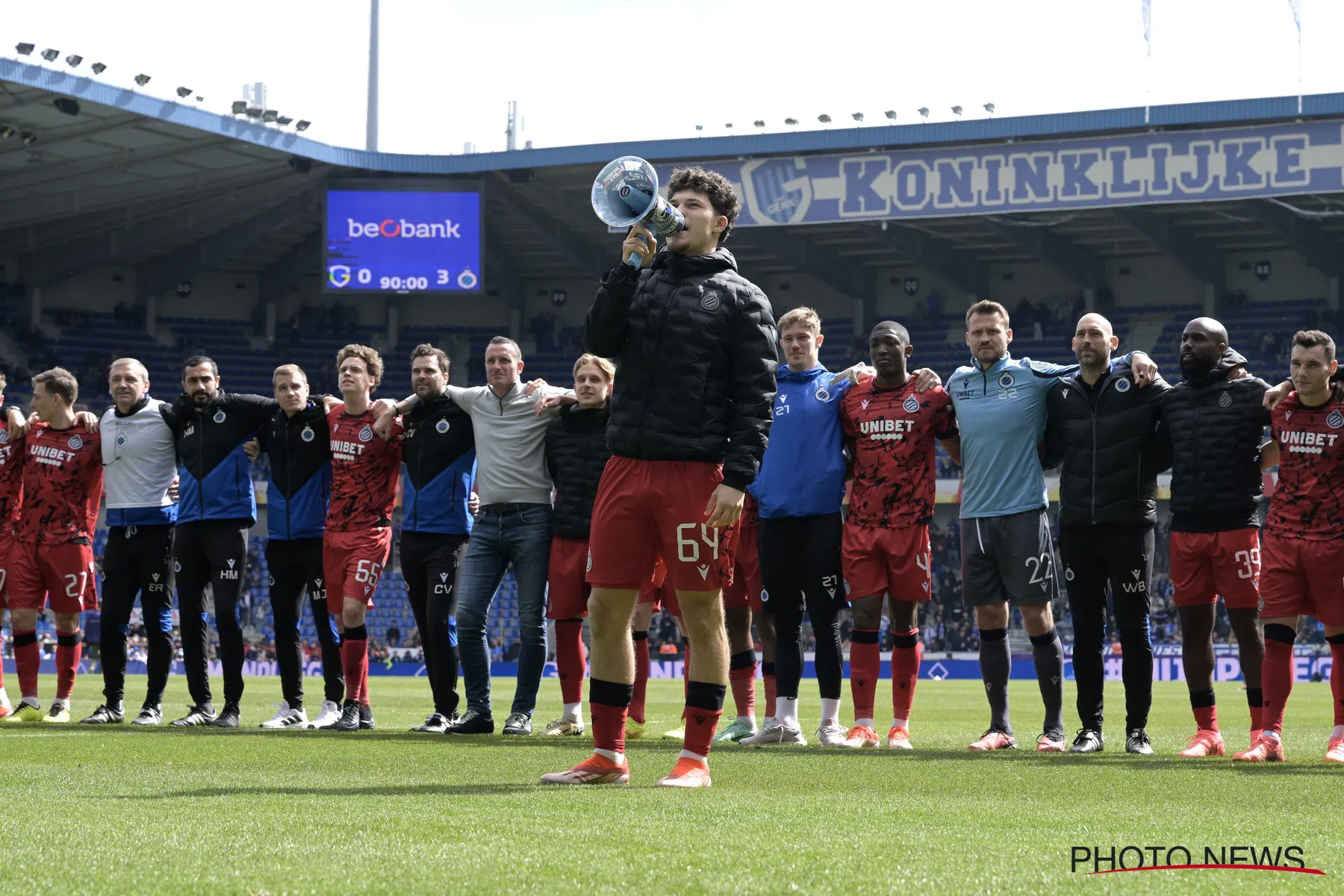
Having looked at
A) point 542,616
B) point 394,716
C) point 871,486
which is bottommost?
point 394,716

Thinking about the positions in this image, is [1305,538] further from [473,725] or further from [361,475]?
[361,475]

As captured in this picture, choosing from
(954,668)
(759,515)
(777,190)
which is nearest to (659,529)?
(759,515)

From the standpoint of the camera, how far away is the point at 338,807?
186 inches

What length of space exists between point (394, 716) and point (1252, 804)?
26.1 feet

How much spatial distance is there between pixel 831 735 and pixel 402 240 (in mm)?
30298

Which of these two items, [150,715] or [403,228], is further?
[403,228]

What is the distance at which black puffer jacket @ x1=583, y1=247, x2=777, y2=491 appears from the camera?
5.75 metres

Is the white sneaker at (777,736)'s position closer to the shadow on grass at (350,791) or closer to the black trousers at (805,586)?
the black trousers at (805,586)

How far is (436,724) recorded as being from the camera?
9227mm

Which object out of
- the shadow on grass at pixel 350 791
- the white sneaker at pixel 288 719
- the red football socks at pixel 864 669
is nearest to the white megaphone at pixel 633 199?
the shadow on grass at pixel 350 791

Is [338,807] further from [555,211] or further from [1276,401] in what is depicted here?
[555,211]

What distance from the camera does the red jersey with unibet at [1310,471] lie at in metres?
7.72

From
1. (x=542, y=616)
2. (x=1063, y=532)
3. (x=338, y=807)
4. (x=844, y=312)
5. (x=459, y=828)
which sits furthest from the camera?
(x=844, y=312)

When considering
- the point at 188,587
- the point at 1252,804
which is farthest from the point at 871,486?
the point at 188,587
